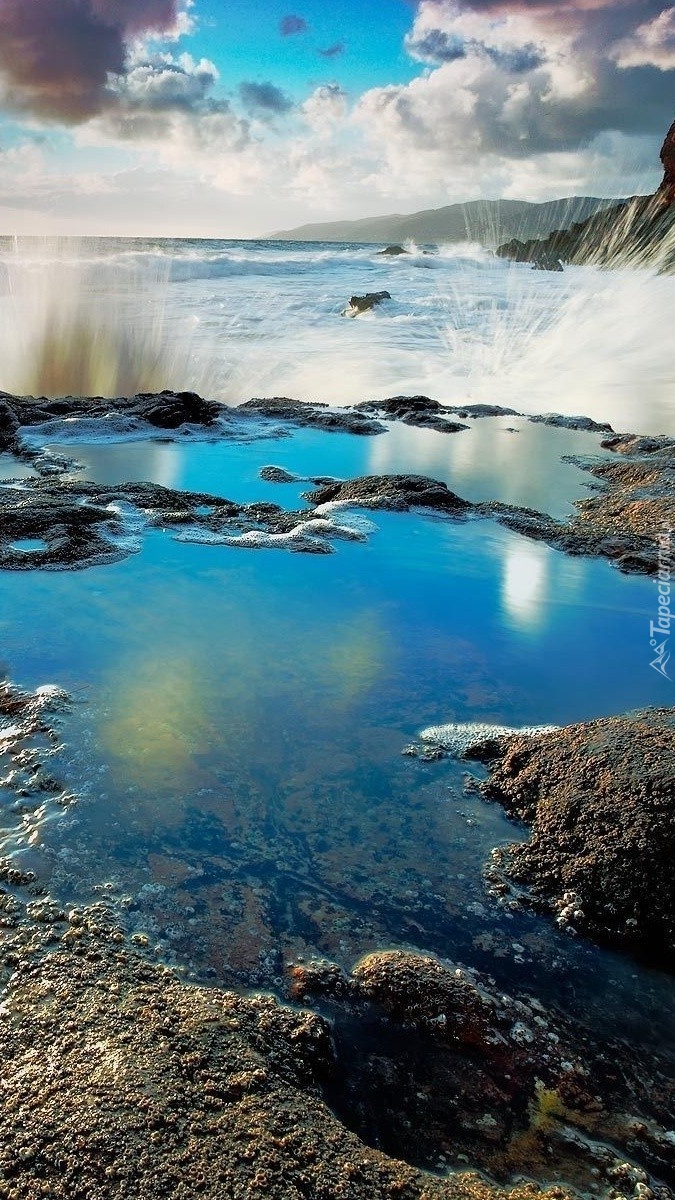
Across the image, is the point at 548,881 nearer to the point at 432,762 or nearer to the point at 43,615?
the point at 432,762

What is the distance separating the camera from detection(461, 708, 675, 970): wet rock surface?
2.36 metres

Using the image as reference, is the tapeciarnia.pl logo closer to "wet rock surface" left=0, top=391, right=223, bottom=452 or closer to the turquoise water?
the turquoise water

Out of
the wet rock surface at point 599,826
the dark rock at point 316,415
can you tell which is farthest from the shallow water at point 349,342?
the wet rock surface at point 599,826

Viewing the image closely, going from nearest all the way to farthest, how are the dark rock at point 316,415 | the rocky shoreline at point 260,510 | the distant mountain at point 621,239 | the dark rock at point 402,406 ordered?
the rocky shoreline at point 260,510 → the dark rock at point 316,415 → the dark rock at point 402,406 → the distant mountain at point 621,239

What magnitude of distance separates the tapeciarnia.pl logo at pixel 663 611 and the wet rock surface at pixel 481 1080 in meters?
2.33

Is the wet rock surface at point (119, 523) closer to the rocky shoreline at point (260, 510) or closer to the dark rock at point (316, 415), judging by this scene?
the rocky shoreline at point (260, 510)

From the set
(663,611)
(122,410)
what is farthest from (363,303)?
(663,611)

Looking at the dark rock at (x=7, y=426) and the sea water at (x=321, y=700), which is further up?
the dark rock at (x=7, y=426)

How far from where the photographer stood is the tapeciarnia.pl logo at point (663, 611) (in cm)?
409

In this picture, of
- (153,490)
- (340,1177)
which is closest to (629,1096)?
(340,1177)

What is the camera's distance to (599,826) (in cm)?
260

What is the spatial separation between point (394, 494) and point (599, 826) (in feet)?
14.2

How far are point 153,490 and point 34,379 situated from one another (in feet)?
28.3

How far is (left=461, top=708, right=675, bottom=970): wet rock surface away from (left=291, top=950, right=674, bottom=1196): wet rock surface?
431mm
